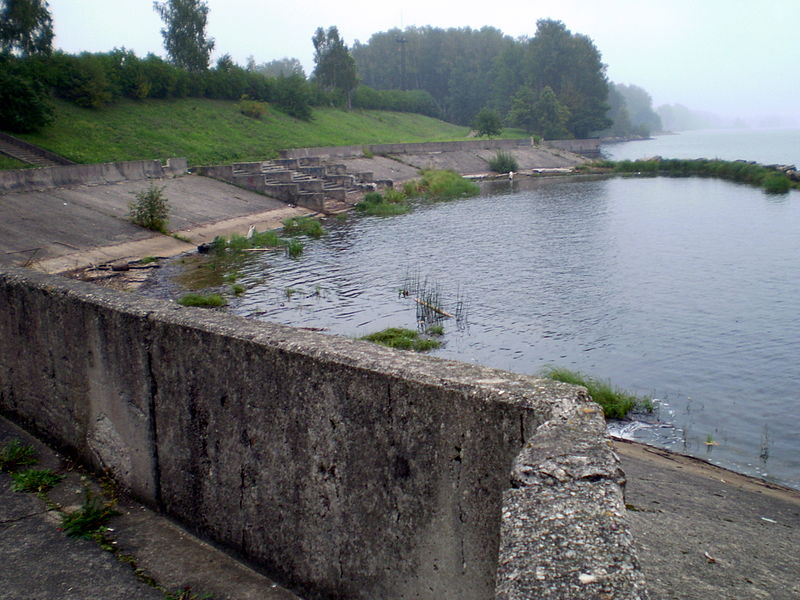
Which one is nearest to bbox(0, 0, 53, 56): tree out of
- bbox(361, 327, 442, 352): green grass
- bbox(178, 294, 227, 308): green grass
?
bbox(178, 294, 227, 308): green grass

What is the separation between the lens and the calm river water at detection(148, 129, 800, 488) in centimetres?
1257

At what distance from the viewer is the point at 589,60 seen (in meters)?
122

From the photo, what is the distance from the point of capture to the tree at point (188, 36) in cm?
6475

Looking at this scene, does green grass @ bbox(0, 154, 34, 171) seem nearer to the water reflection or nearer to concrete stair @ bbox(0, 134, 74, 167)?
concrete stair @ bbox(0, 134, 74, 167)

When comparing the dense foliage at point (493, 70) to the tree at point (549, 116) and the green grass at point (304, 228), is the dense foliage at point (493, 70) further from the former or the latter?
the green grass at point (304, 228)

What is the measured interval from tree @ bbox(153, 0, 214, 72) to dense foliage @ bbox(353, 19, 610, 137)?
52.0m

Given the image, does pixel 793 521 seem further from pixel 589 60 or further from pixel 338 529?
pixel 589 60

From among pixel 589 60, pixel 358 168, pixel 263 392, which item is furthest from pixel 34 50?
pixel 589 60

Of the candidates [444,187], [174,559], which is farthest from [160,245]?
[444,187]

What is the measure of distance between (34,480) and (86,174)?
28.7 meters

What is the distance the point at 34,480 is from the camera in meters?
5.39

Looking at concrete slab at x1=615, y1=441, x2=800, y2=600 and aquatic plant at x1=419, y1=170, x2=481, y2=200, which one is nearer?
concrete slab at x1=615, y1=441, x2=800, y2=600

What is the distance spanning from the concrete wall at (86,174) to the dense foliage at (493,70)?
76951 mm

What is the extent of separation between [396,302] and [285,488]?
52.9 ft
